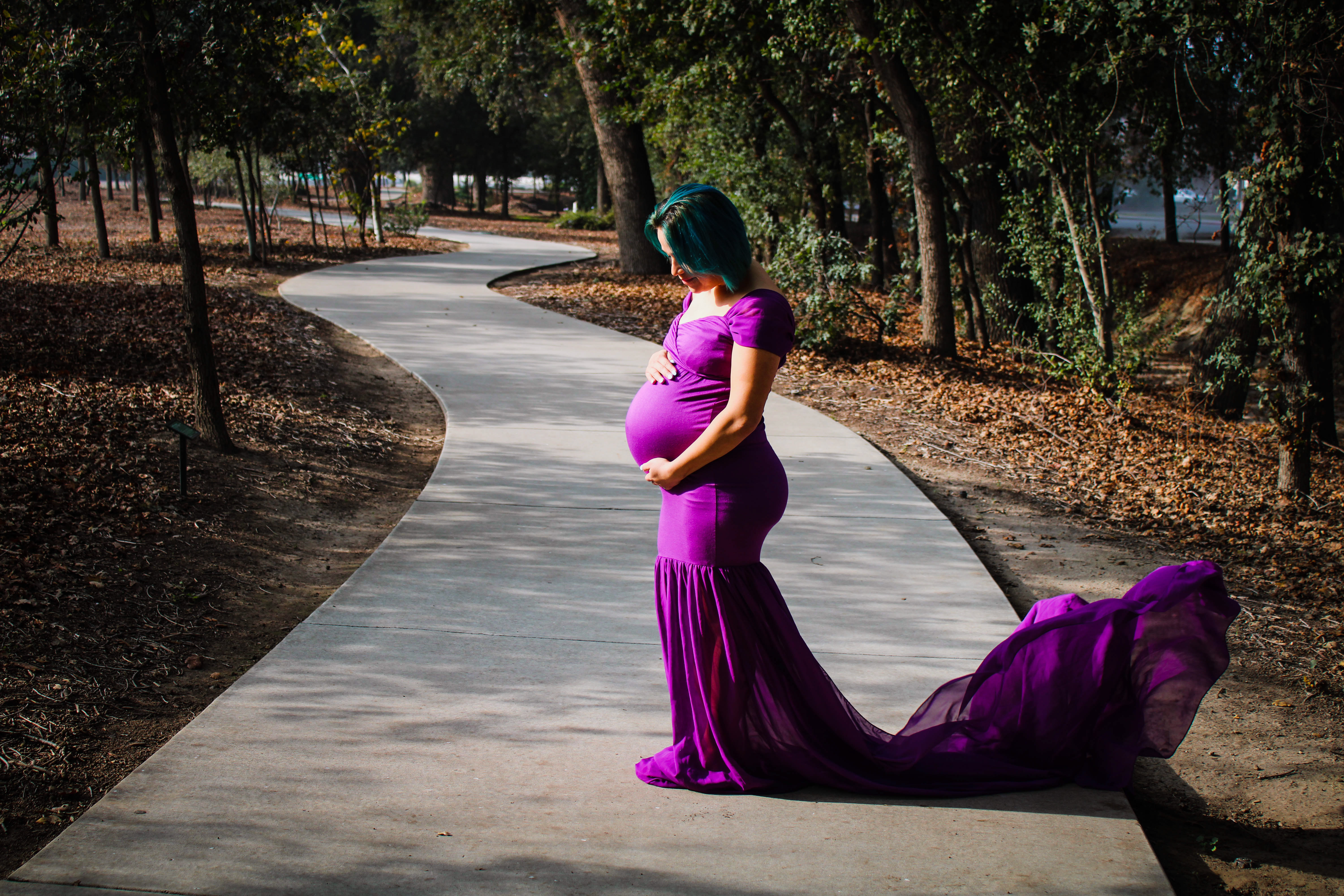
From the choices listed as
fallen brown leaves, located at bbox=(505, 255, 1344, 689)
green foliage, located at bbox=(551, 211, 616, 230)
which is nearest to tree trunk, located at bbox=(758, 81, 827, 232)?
fallen brown leaves, located at bbox=(505, 255, 1344, 689)

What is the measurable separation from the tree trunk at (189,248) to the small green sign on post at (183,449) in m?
0.46

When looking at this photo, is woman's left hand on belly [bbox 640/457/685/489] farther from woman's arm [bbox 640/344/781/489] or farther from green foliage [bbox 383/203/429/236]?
green foliage [bbox 383/203/429/236]

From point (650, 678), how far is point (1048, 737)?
4.68 feet

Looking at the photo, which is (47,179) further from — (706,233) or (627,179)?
(627,179)

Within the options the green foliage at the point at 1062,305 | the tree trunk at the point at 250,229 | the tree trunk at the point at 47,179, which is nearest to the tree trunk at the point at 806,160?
the green foliage at the point at 1062,305

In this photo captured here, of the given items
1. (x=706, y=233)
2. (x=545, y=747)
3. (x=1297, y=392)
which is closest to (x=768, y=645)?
(x=545, y=747)

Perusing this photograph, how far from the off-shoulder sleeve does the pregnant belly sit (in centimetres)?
18

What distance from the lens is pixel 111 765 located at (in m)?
3.29

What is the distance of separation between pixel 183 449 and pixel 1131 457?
22.5 feet

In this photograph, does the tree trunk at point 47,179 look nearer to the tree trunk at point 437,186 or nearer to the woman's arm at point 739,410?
the woman's arm at point 739,410

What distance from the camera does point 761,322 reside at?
287 centimetres

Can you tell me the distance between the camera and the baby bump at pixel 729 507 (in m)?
3.01

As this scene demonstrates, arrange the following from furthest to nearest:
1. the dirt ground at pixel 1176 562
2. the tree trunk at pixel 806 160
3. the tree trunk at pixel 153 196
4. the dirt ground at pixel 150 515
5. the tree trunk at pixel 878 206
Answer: the tree trunk at pixel 153 196
the tree trunk at pixel 878 206
the tree trunk at pixel 806 160
the dirt ground at pixel 150 515
the dirt ground at pixel 1176 562

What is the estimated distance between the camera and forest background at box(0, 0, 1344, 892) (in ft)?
19.9
